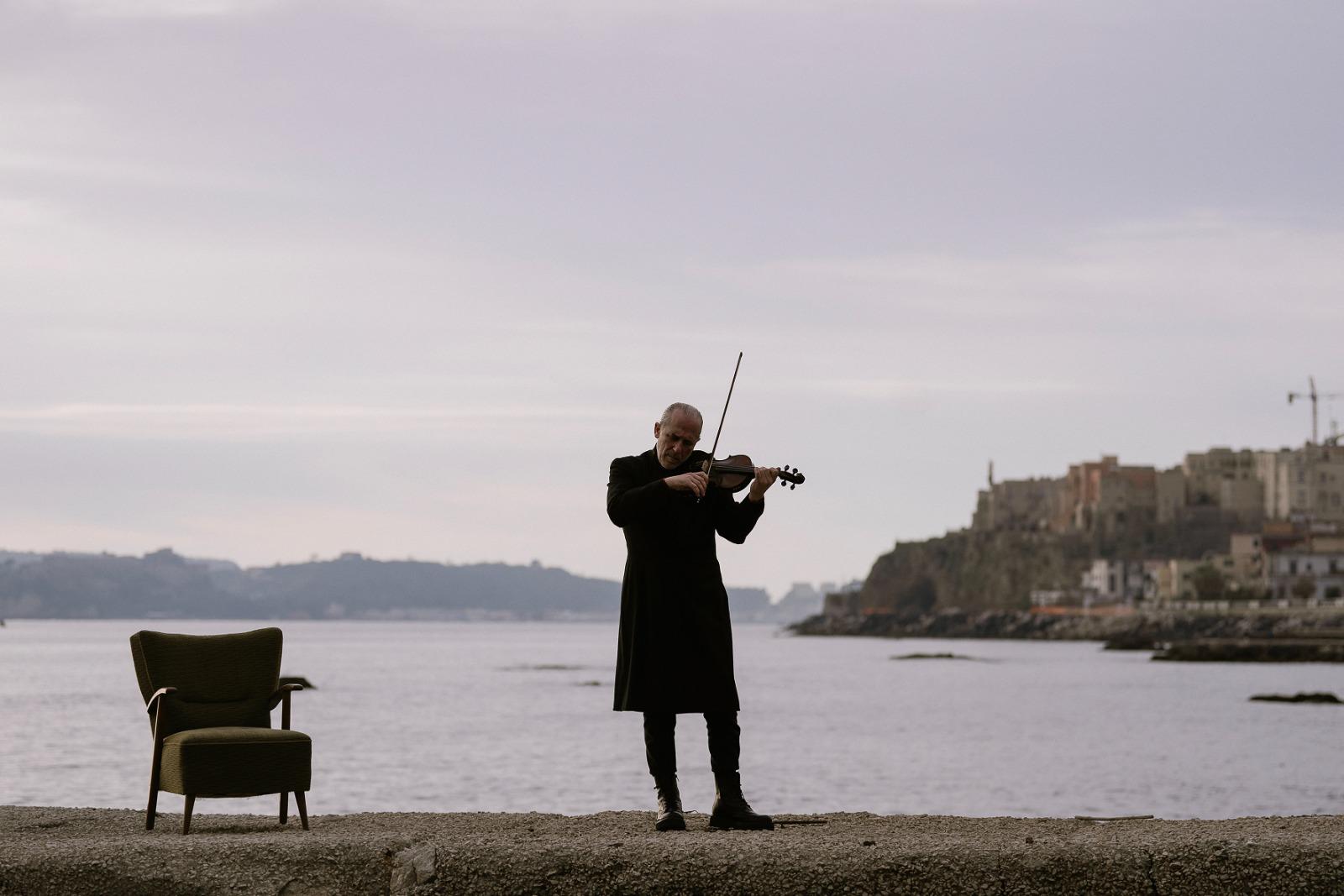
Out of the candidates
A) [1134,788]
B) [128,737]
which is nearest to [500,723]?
[128,737]

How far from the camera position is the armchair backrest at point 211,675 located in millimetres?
8641

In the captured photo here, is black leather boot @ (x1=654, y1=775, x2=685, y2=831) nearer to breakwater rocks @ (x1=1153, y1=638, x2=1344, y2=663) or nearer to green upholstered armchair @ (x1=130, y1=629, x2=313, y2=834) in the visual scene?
green upholstered armchair @ (x1=130, y1=629, x2=313, y2=834)

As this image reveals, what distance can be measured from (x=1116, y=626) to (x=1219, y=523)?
110ft

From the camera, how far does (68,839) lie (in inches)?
286

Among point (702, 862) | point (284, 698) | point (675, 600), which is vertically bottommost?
point (702, 862)

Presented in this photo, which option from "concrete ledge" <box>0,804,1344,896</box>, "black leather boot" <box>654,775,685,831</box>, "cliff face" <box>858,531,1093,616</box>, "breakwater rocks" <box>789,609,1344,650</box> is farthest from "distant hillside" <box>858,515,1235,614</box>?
"concrete ledge" <box>0,804,1344,896</box>

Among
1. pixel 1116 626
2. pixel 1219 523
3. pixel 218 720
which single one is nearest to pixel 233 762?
pixel 218 720

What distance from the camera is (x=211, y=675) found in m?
8.77

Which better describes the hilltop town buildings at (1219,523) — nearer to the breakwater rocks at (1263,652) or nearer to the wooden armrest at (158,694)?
the breakwater rocks at (1263,652)

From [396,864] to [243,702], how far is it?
97.5 inches

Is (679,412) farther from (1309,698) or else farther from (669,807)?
(1309,698)

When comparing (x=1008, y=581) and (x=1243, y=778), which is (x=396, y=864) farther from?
(x=1008, y=581)

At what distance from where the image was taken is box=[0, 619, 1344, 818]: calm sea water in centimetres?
3030

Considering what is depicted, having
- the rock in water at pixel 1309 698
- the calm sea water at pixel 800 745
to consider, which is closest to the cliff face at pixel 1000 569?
the calm sea water at pixel 800 745
